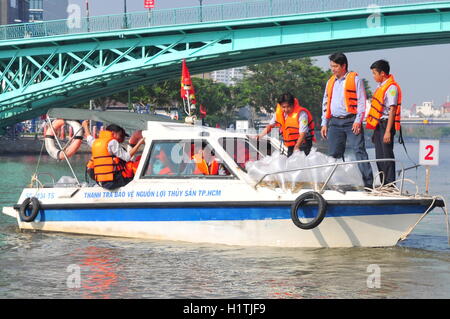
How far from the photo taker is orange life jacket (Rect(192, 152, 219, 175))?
40.3 ft

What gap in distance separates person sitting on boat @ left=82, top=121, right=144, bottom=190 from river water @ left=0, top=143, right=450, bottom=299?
34.1 inches

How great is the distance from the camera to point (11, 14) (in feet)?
379

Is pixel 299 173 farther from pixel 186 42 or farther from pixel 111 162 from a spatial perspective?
pixel 186 42

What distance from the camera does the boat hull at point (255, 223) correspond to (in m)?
11.2

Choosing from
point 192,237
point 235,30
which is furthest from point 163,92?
point 192,237

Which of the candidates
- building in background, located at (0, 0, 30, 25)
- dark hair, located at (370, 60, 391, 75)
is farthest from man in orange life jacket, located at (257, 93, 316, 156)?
building in background, located at (0, 0, 30, 25)

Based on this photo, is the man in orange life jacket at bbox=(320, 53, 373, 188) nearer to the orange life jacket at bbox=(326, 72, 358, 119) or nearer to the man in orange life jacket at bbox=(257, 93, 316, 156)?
the orange life jacket at bbox=(326, 72, 358, 119)

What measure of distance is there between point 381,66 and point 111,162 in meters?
4.03

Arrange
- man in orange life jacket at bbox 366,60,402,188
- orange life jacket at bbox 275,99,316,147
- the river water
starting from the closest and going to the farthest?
the river water
man in orange life jacket at bbox 366,60,402,188
orange life jacket at bbox 275,99,316,147

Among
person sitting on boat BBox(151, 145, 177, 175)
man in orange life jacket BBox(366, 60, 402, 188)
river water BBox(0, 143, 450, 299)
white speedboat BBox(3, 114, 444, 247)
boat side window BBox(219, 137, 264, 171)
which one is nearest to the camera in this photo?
river water BBox(0, 143, 450, 299)

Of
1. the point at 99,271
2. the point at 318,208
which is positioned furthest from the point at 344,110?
the point at 99,271

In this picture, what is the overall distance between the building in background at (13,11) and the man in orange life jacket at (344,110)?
324ft
